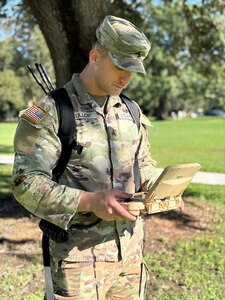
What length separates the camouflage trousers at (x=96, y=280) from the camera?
198 cm

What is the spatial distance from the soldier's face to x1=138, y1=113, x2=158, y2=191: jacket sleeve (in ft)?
0.94

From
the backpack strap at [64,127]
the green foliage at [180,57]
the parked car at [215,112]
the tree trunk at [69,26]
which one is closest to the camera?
the backpack strap at [64,127]

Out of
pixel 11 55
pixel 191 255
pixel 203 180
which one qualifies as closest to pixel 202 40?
pixel 203 180

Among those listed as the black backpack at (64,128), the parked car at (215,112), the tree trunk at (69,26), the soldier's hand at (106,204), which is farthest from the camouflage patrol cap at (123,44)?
the parked car at (215,112)

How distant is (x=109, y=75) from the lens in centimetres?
189

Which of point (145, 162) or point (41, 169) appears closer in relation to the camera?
point (41, 169)

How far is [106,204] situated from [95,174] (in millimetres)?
305

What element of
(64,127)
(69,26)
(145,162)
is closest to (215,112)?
(69,26)

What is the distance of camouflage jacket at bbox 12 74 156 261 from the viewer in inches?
70.0

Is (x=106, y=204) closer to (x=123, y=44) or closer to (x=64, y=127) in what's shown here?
(x=64, y=127)

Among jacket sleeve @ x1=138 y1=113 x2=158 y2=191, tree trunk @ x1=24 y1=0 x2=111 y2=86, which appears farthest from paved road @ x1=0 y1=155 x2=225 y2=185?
jacket sleeve @ x1=138 y1=113 x2=158 y2=191

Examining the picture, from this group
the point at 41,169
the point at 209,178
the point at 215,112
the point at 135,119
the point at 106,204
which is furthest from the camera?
the point at 215,112

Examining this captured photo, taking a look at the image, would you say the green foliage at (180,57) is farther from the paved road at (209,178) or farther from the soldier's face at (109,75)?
the soldier's face at (109,75)

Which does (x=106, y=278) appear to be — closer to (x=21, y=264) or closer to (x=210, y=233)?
(x=21, y=264)
